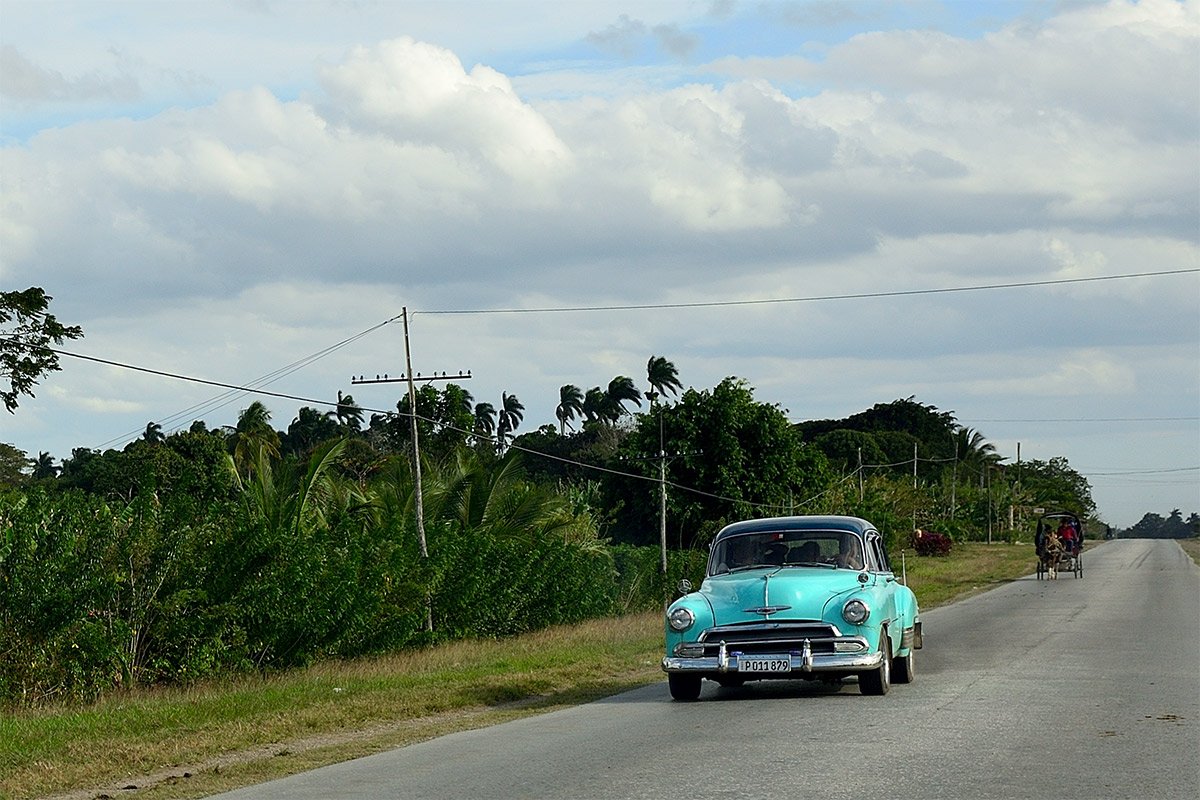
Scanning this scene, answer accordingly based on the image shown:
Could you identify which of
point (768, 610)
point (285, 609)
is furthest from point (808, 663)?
point (285, 609)

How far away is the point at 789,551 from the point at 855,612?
184 cm

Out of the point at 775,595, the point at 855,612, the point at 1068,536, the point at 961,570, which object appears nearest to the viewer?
the point at 855,612

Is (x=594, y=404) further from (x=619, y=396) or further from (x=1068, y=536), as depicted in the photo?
(x=1068, y=536)

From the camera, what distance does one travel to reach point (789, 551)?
16.4 meters

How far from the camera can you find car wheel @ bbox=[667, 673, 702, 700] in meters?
15.1

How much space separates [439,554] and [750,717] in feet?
42.4

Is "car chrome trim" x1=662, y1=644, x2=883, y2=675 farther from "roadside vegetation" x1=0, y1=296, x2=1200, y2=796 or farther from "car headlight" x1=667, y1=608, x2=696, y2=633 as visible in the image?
"roadside vegetation" x1=0, y1=296, x2=1200, y2=796

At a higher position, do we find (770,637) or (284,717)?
(770,637)

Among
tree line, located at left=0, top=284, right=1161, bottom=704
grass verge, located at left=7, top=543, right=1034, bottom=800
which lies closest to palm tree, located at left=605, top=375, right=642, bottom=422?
tree line, located at left=0, top=284, right=1161, bottom=704

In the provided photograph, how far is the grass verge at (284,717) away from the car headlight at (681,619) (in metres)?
1.71

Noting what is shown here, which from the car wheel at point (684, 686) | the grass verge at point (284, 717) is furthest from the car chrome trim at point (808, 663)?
the grass verge at point (284, 717)

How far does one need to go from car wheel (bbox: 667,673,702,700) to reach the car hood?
0.71 m

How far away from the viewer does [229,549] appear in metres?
19.5

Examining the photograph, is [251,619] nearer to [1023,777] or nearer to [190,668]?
[190,668]
